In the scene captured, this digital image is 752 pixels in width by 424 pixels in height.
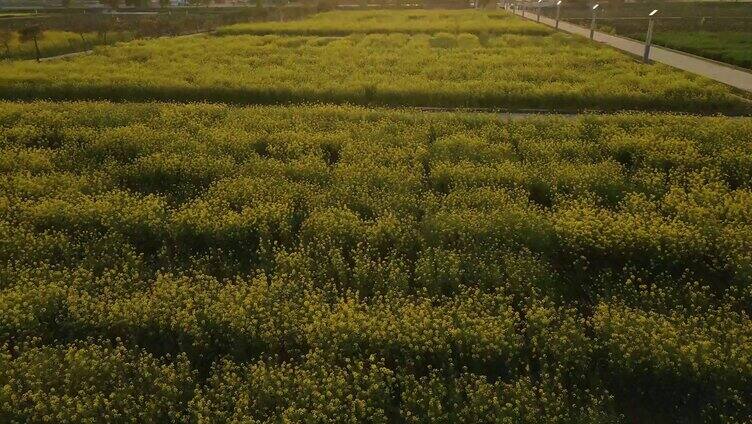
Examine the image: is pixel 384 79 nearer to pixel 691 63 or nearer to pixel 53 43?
pixel 691 63

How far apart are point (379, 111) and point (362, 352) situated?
28.1ft

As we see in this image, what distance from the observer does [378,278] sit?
6.78m

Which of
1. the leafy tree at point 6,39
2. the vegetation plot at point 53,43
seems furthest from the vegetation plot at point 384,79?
the leafy tree at point 6,39

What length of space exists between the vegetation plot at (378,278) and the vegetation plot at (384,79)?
353 centimetres

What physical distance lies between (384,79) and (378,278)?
Result: 1075 centimetres

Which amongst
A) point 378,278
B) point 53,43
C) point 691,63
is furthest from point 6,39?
point 691,63

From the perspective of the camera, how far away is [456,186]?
905 cm

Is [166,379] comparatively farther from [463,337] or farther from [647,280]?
[647,280]

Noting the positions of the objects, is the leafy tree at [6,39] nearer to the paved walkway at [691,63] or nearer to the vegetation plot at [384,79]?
the vegetation plot at [384,79]

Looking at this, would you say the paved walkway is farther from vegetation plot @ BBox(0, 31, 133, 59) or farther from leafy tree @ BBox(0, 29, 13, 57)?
leafy tree @ BBox(0, 29, 13, 57)

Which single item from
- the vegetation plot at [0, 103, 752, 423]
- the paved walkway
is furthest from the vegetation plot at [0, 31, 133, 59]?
the paved walkway

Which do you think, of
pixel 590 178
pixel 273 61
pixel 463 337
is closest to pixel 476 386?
pixel 463 337

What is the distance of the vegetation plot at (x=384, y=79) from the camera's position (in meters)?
14.6

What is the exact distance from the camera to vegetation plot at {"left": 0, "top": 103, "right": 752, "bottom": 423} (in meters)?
5.10
